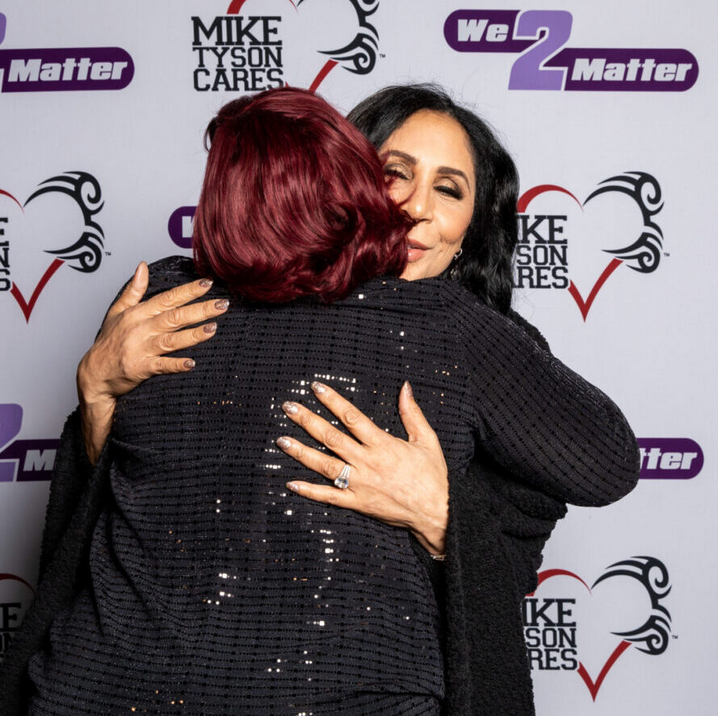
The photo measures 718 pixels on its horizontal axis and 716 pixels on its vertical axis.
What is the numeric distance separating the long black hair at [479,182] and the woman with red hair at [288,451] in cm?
51

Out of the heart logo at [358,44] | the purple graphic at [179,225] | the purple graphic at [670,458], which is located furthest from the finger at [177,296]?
the purple graphic at [670,458]

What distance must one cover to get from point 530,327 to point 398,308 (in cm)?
52

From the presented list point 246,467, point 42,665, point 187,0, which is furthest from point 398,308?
point 187,0

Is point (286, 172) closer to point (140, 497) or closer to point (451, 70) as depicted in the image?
point (140, 497)

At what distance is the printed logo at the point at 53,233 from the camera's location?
6.59ft

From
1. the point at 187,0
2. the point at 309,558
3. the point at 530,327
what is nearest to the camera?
the point at 309,558

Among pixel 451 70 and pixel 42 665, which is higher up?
pixel 451 70

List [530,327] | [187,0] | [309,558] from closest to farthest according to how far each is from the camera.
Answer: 1. [309,558]
2. [530,327]
3. [187,0]

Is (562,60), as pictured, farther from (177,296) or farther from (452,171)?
(177,296)

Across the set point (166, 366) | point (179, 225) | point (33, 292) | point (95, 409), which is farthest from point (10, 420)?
point (166, 366)

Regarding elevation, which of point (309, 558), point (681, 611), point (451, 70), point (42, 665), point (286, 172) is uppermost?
point (451, 70)

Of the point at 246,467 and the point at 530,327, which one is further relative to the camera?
the point at 530,327

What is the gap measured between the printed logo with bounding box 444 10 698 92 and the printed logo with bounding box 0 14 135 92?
2.54ft

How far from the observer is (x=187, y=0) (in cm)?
199
